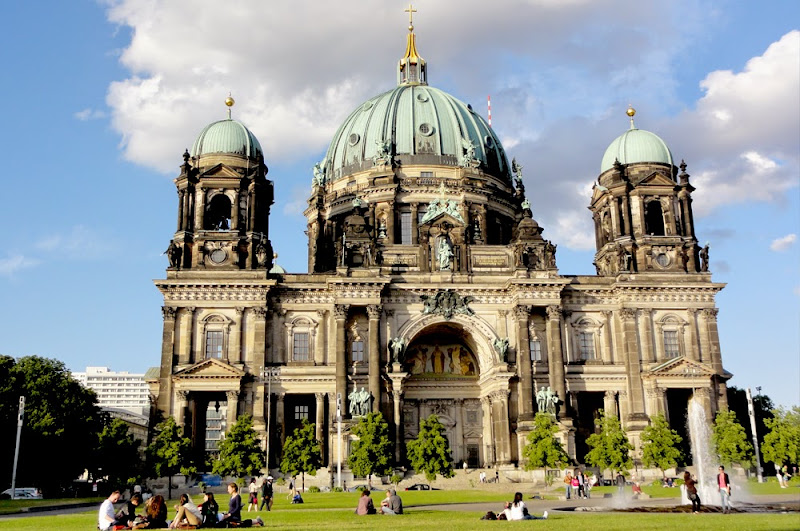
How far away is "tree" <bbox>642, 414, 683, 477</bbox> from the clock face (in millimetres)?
34089

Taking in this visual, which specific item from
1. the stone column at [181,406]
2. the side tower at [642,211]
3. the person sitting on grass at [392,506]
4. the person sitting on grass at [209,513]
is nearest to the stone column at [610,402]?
the side tower at [642,211]

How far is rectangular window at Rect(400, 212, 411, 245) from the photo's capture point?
252 ft

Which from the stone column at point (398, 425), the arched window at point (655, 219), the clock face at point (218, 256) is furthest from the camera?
the arched window at point (655, 219)

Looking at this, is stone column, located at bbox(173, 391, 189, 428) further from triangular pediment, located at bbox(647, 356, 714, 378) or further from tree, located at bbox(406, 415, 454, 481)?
triangular pediment, located at bbox(647, 356, 714, 378)

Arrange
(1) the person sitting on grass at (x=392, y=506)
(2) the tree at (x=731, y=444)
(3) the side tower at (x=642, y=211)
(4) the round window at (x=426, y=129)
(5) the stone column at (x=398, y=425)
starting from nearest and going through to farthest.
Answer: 1. (1) the person sitting on grass at (x=392, y=506)
2. (2) the tree at (x=731, y=444)
3. (5) the stone column at (x=398, y=425)
4. (3) the side tower at (x=642, y=211)
5. (4) the round window at (x=426, y=129)

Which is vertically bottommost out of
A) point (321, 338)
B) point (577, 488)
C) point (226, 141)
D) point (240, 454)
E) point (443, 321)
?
point (577, 488)

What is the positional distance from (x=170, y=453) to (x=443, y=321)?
2315cm

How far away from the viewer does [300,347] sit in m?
65.1

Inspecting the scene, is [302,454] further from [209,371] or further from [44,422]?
[44,422]

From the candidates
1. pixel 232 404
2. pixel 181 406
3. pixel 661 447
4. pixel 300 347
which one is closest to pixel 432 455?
pixel 300 347

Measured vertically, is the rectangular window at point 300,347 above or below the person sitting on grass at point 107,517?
above

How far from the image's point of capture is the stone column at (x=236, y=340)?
206ft

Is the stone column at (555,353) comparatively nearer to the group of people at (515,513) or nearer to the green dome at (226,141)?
the green dome at (226,141)

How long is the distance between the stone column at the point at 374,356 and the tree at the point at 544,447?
38.9 ft
